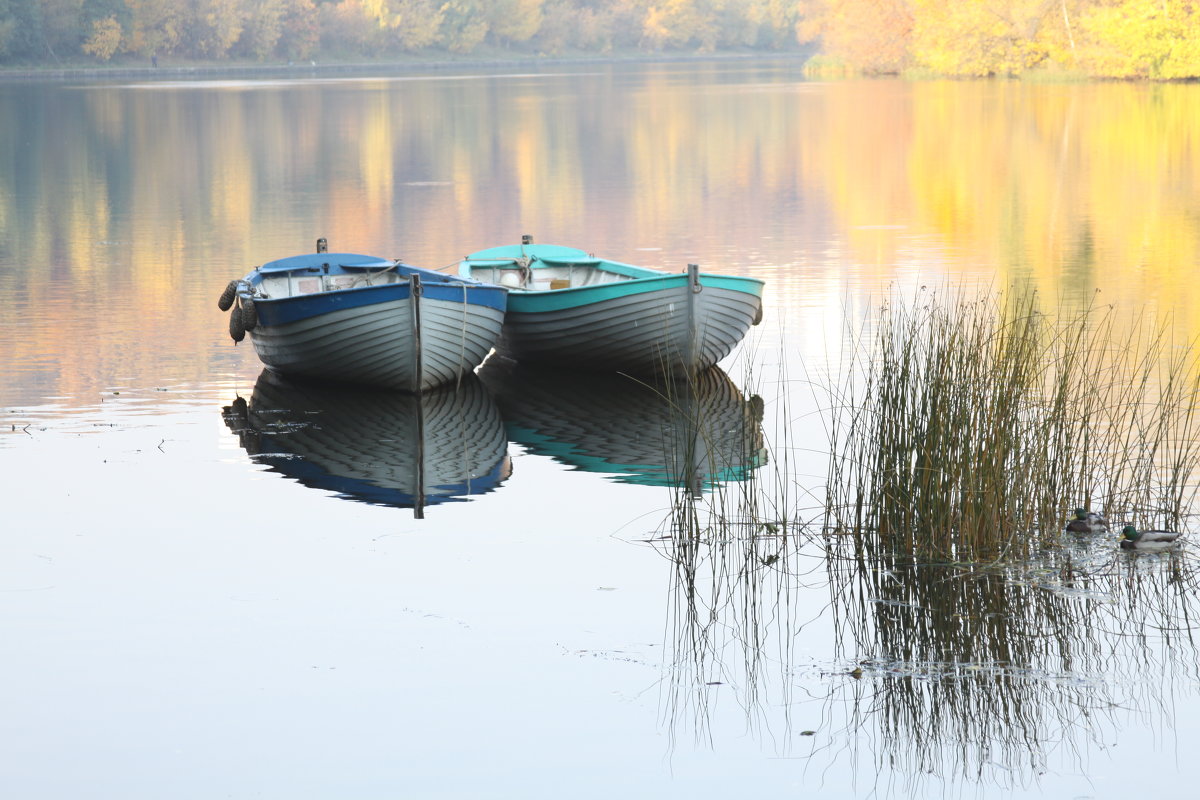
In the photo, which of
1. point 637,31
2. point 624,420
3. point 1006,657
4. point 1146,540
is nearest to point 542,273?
point 624,420

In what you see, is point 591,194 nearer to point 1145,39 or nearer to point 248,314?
point 248,314

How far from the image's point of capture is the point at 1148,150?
3089 cm

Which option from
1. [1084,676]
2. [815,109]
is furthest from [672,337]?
[815,109]

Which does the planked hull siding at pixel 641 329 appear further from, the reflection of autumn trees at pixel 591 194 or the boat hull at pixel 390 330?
the reflection of autumn trees at pixel 591 194

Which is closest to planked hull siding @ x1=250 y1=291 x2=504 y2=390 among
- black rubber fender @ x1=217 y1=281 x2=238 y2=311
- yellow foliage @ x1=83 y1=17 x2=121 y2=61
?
black rubber fender @ x1=217 y1=281 x2=238 y2=311

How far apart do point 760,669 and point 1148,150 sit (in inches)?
1071

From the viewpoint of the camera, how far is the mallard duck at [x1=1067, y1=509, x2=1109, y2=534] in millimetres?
7098

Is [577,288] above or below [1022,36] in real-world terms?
below

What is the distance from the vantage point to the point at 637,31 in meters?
128

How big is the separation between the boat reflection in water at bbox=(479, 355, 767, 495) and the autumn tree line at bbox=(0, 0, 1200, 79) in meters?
48.0

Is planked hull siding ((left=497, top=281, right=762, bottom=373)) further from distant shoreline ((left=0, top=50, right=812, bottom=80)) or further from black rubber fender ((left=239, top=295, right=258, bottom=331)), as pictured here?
distant shoreline ((left=0, top=50, right=812, bottom=80))

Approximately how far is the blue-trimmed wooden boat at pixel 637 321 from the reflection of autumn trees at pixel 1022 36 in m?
47.7

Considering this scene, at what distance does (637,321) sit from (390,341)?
1.74 meters

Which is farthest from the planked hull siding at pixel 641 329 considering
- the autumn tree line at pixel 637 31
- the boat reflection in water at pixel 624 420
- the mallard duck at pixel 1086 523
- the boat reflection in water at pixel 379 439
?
the autumn tree line at pixel 637 31
